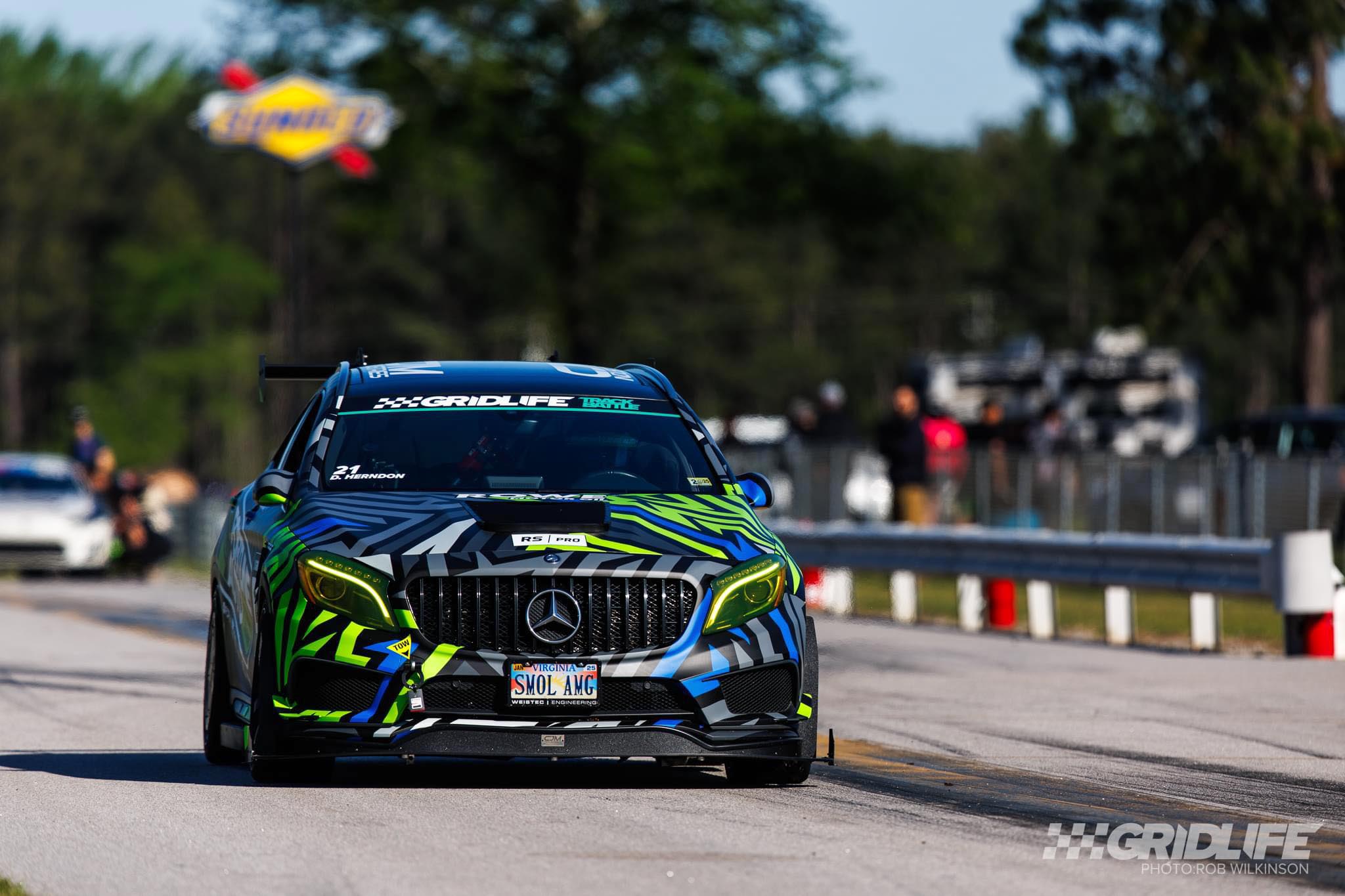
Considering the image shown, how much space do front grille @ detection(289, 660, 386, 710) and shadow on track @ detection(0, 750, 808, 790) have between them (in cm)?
71

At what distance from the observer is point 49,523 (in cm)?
2803

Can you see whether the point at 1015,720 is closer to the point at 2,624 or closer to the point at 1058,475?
the point at 2,624

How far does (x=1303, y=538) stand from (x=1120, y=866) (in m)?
9.05

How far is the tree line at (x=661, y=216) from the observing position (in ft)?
135

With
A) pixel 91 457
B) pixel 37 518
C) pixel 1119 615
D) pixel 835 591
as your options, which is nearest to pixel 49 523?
pixel 37 518

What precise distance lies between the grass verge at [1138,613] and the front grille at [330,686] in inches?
386

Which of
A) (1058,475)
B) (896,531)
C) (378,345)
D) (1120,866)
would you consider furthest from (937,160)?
(378,345)

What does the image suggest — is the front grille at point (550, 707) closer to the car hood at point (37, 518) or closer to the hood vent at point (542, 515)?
the hood vent at point (542, 515)

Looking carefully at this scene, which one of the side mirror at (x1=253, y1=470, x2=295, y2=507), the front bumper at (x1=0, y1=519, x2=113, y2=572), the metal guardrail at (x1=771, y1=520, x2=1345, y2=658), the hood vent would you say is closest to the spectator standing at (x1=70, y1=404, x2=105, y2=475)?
the front bumper at (x1=0, y1=519, x2=113, y2=572)

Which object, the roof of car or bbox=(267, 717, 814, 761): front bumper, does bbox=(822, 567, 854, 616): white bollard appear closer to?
the roof of car

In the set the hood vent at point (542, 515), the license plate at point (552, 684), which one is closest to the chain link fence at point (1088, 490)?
the hood vent at point (542, 515)

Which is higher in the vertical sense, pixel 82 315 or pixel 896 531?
pixel 82 315

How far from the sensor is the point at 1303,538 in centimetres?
1583

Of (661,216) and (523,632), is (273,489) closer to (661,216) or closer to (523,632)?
(523,632)
